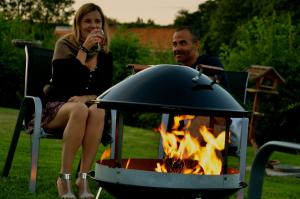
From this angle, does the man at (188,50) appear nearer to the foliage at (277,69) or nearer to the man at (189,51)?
the man at (189,51)

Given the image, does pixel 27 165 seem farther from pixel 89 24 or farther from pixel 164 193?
pixel 164 193

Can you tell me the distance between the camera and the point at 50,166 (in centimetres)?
662

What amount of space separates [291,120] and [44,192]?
9173mm

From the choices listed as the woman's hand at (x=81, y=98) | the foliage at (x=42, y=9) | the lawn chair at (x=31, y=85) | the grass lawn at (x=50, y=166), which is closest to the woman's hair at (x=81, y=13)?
the woman's hand at (x=81, y=98)

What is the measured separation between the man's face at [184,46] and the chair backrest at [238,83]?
0.96 meters

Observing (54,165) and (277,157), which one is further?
(277,157)

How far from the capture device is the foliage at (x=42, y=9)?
190 ft

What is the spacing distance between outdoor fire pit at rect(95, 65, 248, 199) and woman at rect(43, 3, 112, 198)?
66cm

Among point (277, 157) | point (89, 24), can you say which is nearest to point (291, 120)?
point (277, 157)

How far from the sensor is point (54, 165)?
266 inches

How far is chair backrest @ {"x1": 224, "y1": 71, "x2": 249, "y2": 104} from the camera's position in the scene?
597cm

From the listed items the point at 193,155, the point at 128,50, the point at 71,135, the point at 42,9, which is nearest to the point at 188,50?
the point at 71,135

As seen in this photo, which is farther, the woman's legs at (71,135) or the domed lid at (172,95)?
the woman's legs at (71,135)

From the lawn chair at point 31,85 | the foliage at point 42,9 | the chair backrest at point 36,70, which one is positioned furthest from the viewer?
the foliage at point 42,9
